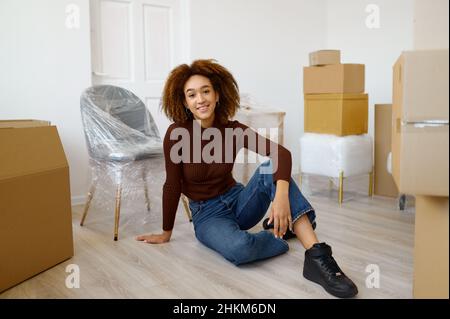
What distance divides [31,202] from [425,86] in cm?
125

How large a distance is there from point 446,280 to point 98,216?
1.78m

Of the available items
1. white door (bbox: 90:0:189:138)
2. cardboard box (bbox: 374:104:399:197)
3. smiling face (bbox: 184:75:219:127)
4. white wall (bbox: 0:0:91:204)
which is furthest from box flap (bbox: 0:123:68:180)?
cardboard box (bbox: 374:104:399:197)

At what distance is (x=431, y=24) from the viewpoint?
100cm

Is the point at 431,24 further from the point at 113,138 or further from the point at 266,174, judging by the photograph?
the point at 113,138

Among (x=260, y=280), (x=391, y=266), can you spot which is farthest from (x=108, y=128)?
(x=391, y=266)

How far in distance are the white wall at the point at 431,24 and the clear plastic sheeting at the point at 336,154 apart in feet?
5.04

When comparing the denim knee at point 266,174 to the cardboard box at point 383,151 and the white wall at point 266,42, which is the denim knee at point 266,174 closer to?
the cardboard box at point 383,151

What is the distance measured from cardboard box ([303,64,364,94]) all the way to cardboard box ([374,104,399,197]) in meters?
0.19

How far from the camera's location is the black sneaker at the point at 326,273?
1.30 meters

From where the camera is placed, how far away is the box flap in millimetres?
1398

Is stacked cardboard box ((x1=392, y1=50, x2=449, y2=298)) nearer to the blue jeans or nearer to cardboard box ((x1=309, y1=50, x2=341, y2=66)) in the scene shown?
the blue jeans

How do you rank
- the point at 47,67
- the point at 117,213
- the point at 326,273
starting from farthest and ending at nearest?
the point at 47,67 < the point at 117,213 < the point at 326,273

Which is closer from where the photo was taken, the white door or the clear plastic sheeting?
the clear plastic sheeting

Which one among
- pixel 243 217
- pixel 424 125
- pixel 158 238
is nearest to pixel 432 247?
pixel 424 125
